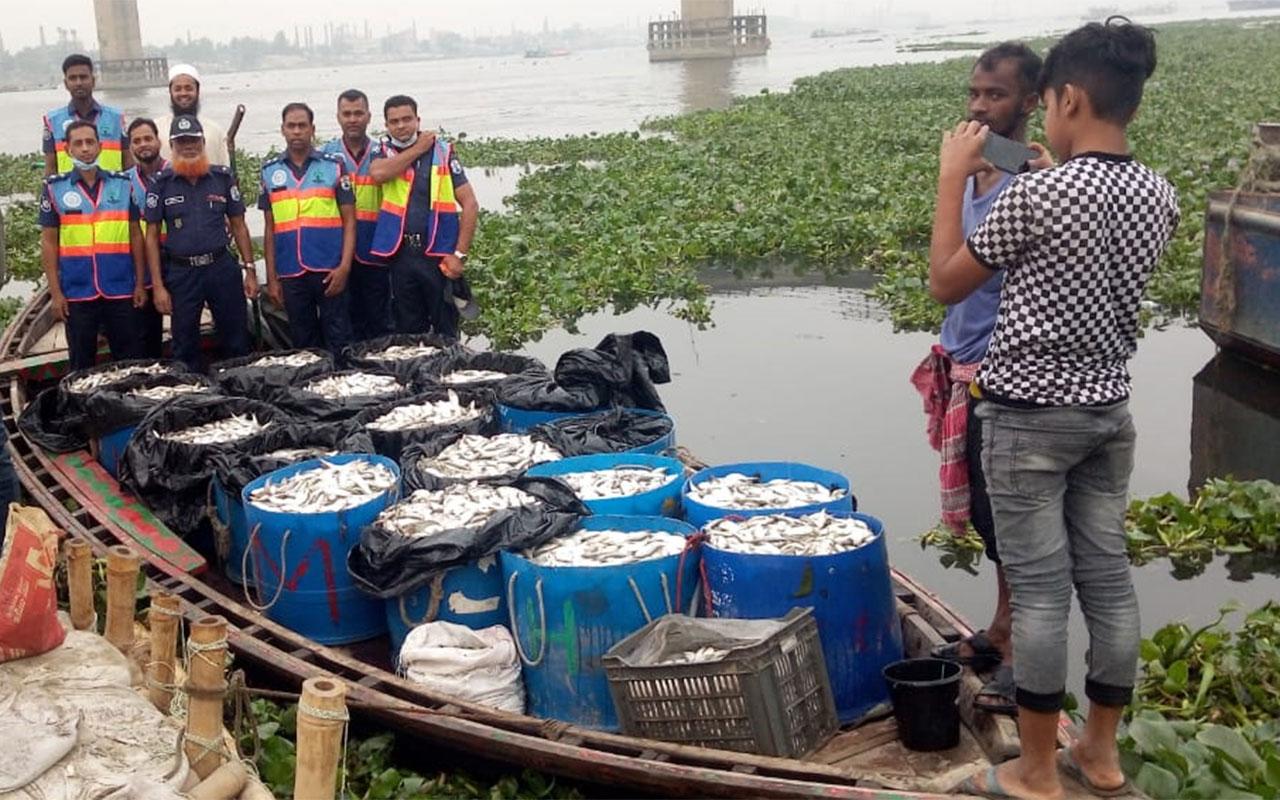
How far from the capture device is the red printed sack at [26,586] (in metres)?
4.00

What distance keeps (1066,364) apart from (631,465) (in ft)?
8.46

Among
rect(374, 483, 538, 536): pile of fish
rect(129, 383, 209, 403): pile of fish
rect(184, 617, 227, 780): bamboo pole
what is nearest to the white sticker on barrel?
rect(374, 483, 538, 536): pile of fish

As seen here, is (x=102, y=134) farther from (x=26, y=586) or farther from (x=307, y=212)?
(x=26, y=586)

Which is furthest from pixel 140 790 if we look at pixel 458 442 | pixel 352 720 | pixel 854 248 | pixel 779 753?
pixel 854 248

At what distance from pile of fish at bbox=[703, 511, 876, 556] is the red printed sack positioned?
7.43ft

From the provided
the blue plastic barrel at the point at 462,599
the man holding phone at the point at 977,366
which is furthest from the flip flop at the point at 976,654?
the blue plastic barrel at the point at 462,599

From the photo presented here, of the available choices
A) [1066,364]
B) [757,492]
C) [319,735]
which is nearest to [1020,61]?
[1066,364]

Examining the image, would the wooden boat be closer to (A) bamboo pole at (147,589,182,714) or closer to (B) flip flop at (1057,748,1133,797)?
(B) flip flop at (1057,748,1133,797)

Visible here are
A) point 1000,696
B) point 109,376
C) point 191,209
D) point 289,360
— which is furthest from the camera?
point 289,360

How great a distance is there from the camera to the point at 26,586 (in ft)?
13.1

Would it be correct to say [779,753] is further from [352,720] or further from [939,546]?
[939,546]

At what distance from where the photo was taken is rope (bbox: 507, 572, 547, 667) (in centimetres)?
429

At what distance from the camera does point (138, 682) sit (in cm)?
411

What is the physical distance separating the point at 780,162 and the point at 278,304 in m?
14.2
